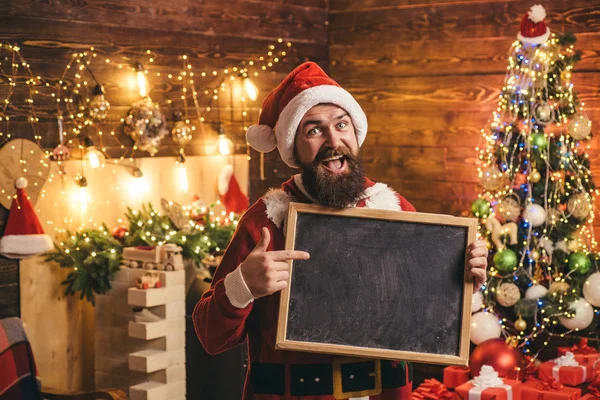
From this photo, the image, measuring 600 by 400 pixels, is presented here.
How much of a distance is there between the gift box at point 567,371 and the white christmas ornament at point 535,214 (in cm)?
59

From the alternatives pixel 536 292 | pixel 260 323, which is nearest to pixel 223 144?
pixel 536 292

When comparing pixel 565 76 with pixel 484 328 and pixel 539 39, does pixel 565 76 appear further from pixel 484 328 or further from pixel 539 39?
pixel 484 328

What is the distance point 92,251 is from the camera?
383cm

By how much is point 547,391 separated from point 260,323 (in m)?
1.93

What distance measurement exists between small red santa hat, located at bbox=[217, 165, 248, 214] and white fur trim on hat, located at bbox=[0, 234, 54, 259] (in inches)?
48.3

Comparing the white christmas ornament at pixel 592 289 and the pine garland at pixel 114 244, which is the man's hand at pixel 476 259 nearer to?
the white christmas ornament at pixel 592 289

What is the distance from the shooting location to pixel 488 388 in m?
3.56

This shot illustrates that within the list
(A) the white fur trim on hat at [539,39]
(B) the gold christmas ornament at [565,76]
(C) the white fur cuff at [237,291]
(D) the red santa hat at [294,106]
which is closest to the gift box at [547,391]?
Result: (B) the gold christmas ornament at [565,76]

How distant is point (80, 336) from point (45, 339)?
22 cm

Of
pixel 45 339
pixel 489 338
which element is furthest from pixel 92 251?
pixel 489 338

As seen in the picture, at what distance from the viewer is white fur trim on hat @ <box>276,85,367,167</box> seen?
2.18 metres

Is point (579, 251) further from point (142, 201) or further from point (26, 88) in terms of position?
point (26, 88)

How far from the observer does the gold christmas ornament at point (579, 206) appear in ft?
12.5

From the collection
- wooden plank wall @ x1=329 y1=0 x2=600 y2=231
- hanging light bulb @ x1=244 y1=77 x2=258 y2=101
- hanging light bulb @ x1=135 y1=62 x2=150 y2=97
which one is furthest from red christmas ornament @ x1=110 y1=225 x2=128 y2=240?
wooden plank wall @ x1=329 y1=0 x2=600 y2=231
